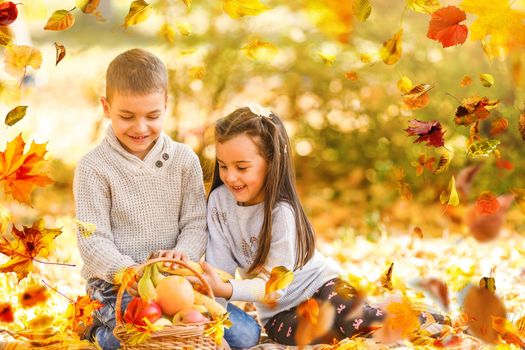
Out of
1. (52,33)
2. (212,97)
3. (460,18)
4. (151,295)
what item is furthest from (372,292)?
(52,33)

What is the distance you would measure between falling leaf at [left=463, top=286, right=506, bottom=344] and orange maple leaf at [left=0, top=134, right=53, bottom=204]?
1.17 meters

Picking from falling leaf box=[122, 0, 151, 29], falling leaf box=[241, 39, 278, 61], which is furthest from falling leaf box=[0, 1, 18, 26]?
falling leaf box=[241, 39, 278, 61]

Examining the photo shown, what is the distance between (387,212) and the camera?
6160 mm

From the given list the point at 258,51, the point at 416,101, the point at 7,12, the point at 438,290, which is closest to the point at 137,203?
the point at 258,51

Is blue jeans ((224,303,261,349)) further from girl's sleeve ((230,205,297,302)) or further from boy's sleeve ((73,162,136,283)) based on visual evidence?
boy's sleeve ((73,162,136,283))

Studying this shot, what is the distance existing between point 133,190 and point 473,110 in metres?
1.19

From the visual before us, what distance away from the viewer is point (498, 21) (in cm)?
192

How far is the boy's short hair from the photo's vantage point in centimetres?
259

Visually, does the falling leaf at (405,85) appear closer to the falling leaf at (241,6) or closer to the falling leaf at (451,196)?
the falling leaf at (451,196)

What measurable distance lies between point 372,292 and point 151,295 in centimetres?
154

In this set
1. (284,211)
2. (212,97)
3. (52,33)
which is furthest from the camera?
(52,33)

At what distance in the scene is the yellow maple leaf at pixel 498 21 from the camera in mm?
1912

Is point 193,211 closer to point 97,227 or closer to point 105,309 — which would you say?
point 97,227

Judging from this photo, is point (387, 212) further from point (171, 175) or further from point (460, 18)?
point (460, 18)
